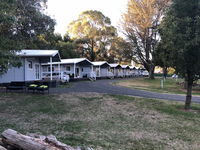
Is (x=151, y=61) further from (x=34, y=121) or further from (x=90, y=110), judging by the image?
(x=34, y=121)

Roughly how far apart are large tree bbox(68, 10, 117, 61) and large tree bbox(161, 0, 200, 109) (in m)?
40.6

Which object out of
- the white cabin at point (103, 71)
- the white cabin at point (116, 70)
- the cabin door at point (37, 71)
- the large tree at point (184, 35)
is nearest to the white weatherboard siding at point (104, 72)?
the white cabin at point (103, 71)

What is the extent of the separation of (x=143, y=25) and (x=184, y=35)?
24854 mm

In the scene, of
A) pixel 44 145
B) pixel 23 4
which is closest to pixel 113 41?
pixel 23 4

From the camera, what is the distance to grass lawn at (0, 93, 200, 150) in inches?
202

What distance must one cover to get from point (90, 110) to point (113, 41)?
40.3m

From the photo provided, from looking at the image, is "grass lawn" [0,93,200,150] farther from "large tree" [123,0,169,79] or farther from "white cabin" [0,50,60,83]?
"large tree" [123,0,169,79]

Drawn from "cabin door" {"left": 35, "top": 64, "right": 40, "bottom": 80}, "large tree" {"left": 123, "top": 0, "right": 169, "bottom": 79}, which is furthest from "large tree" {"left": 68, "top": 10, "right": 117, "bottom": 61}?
"cabin door" {"left": 35, "top": 64, "right": 40, "bottom": 80}

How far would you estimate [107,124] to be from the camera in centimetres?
675

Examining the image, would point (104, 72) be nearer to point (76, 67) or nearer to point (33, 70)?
point (76, 67)

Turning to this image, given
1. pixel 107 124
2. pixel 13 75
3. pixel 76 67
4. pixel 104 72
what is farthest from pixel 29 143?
pixel 104 72

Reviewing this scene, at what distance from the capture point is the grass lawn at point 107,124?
5.14 m

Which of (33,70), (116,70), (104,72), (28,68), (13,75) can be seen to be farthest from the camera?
(116,70)

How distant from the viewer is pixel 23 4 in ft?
46.1
